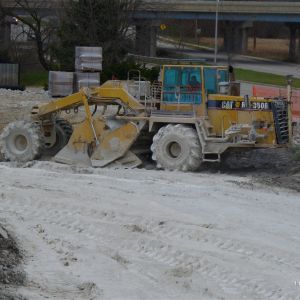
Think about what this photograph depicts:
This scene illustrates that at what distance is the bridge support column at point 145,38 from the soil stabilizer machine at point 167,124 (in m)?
33.8

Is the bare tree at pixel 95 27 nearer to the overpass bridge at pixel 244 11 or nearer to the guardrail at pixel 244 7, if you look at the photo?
the guardrail at pixel 244 7

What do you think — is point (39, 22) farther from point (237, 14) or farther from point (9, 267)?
point (9, 267)

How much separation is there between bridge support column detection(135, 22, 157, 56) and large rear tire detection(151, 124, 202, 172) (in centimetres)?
3497

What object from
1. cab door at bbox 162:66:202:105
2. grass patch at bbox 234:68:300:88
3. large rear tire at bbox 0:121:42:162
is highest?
grass patch at bbox 234:68:300:88

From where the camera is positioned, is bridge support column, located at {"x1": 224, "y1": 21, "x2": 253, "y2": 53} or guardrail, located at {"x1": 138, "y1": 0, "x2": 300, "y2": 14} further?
bridge support column, located at {"x1": 224, "y1": 21, "x2": 253, "y2": 53}

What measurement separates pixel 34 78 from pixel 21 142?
102 ft

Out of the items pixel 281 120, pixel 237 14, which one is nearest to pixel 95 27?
pixel 281 120

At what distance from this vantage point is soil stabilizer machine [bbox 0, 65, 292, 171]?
1688 cm

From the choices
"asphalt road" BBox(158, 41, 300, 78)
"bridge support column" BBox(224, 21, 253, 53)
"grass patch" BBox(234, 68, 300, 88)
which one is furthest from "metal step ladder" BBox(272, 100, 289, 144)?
"bridge support column" BBox(224, 21, 253, 53)

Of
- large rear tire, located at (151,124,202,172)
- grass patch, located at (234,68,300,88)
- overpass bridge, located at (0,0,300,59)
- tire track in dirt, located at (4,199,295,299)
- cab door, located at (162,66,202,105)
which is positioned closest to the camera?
tire track in dirt, located at (4,199,295,299)

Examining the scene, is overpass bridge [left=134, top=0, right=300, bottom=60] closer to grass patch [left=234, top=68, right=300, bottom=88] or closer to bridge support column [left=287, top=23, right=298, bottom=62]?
bridge support column [left=287, top=23, right=298, bottom=62]

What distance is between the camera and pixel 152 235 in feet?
35.6

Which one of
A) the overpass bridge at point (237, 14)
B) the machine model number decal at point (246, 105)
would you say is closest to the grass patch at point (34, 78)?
the overpass bridge at point (237, 14)

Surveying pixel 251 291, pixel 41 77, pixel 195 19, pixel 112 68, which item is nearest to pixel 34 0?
pixel 41 77
